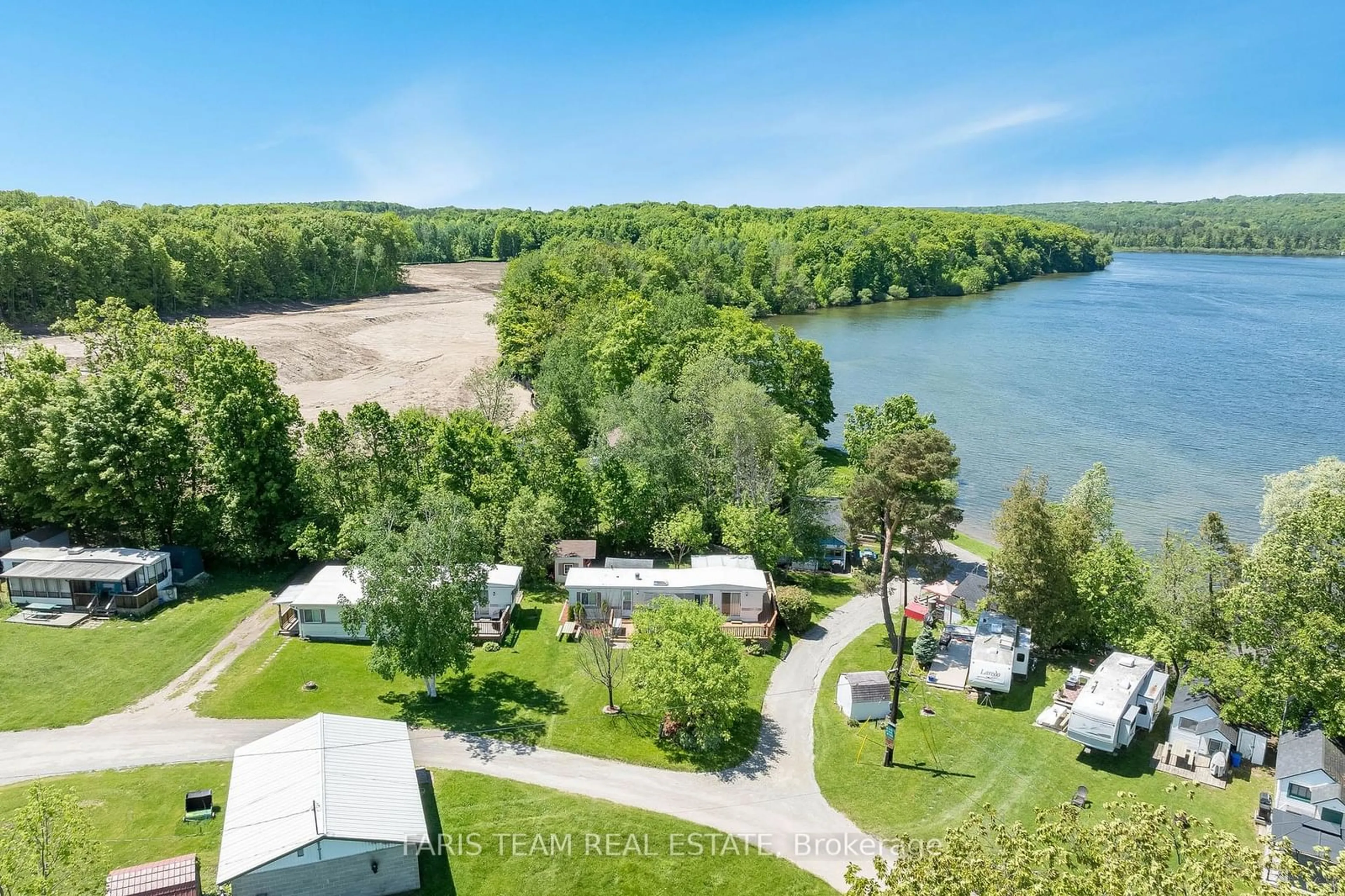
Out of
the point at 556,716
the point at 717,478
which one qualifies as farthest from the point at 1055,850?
the point at 717,478

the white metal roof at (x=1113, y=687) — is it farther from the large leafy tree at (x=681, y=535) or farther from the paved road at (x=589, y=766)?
the large leafy tree at (x=681, y=535)

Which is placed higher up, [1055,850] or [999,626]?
[1055,850]

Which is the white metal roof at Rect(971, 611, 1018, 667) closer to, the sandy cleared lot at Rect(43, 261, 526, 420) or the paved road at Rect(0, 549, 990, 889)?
the paved road at Rect(0, 549, 990, 889)

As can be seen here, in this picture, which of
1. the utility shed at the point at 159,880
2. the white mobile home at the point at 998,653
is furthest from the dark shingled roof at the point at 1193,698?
the utility shed at the point at 159,880

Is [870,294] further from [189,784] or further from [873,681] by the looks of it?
[189,784]

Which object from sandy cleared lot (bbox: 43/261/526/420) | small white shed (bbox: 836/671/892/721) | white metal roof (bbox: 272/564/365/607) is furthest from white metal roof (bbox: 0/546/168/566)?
Answer: small white shed (bbox: 836/671/892/721)
